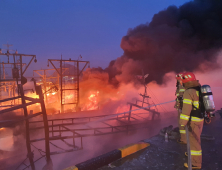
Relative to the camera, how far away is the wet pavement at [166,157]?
341cm

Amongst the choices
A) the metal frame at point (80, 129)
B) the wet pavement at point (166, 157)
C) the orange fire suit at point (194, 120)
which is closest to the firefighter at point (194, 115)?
the orange fire suit at point (194, 120)

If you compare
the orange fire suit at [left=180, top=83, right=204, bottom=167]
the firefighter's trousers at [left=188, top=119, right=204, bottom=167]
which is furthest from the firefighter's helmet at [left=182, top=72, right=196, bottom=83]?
the firefighter's trousers at [left=188, top=119, right=204, bottom=167]

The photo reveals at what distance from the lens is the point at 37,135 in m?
10.1

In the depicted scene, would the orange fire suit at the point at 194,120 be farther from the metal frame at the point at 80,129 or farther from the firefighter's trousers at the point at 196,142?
the metal frame at the point at 80,129

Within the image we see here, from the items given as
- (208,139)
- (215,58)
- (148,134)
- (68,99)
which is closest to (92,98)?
(68,99)

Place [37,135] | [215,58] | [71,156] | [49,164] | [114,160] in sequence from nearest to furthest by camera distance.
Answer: [114,160], [49,164], [71,156], [37,135], [215,58]

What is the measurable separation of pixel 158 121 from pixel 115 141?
132 inches

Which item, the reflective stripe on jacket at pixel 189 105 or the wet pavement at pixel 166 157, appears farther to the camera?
the wet pavement at pixel 166 157

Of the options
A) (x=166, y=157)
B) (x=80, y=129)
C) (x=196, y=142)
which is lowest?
(x=80, y=129)

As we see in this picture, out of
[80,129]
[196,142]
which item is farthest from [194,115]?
[80,129]

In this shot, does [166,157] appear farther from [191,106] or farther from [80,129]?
[80,129]

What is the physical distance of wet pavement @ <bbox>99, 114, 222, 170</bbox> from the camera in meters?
3.41

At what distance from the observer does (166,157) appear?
3803 mm

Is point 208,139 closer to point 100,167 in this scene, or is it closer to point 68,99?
point 100,167
